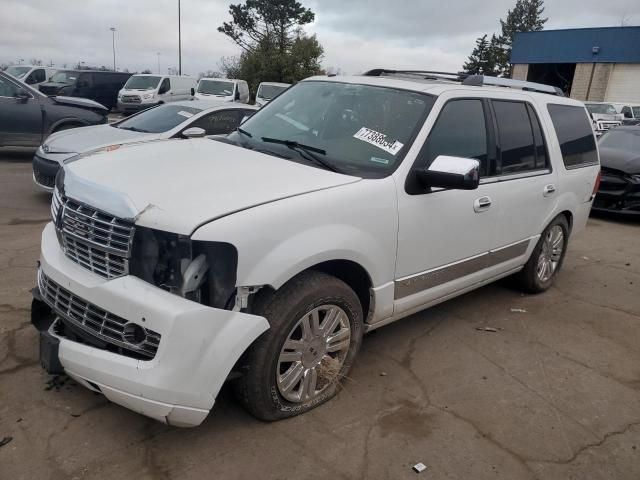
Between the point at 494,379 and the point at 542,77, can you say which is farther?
the point at 542,77

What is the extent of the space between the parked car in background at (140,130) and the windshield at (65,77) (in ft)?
45.4

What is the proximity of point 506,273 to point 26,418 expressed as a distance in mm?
3671

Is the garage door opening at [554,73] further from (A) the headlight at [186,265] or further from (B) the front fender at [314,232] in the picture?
(A) the headlight at [186,265]

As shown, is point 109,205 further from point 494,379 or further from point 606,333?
point 606,333

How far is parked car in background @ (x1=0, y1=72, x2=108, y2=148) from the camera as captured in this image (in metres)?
9.86

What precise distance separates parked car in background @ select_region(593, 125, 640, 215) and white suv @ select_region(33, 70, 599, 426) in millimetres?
5356

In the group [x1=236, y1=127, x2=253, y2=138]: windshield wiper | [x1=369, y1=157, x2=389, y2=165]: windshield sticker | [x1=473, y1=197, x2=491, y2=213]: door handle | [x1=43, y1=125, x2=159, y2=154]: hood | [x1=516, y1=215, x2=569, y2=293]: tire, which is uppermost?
[x1=236, y1=127, x2=253, y2=138]: windshield wiper

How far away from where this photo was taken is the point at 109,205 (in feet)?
8.41

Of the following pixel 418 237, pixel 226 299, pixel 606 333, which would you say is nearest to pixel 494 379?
pixel 418 237

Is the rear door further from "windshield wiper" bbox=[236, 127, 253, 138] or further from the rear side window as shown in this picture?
"windshield wiper" bbox=[236, 127, 253, 138]

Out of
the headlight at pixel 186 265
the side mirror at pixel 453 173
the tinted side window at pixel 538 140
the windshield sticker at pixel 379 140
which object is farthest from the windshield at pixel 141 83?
the headlight at pixel 186 265

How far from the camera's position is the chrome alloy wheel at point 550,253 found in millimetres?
5051

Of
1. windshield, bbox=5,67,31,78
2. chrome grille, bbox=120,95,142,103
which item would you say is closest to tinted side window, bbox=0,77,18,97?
chrome grille, bbox=120,95,142,103

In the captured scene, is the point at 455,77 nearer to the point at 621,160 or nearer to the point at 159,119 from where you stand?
the point at 159,119
